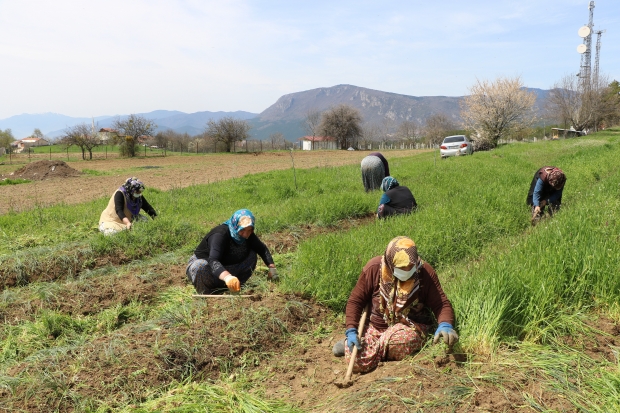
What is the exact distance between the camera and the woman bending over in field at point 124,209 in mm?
7172

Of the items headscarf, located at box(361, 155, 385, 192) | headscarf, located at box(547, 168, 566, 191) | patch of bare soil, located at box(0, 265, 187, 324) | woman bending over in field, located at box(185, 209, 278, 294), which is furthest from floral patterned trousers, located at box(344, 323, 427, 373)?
headscarf, located at box(361, 155, 385, 192)

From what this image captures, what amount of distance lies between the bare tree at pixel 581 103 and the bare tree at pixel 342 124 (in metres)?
26.0

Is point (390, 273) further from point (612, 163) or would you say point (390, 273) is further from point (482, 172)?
point (612, 163)

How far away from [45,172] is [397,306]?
24631 mm

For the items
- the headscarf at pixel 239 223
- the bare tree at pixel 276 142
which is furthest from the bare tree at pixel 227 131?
the headscarf at pixel 239 223

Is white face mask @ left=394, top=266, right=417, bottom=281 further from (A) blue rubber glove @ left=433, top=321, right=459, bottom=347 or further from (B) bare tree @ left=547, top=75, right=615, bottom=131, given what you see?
(B) bare tree @ left=547, top=75, right=615, bottom=131

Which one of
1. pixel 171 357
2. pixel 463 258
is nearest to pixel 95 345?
pixel 171 357

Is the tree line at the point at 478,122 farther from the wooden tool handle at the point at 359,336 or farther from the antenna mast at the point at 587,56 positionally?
the wooden tool handle at the point at 359,336

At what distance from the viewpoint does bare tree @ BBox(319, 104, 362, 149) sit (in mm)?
64500

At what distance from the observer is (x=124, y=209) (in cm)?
737

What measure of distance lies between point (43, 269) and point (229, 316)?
3.49 m

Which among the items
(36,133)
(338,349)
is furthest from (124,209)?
(36,133)

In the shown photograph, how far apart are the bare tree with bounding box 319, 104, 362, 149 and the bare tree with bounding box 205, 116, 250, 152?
53.4 ft

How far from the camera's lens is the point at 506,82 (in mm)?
37438
